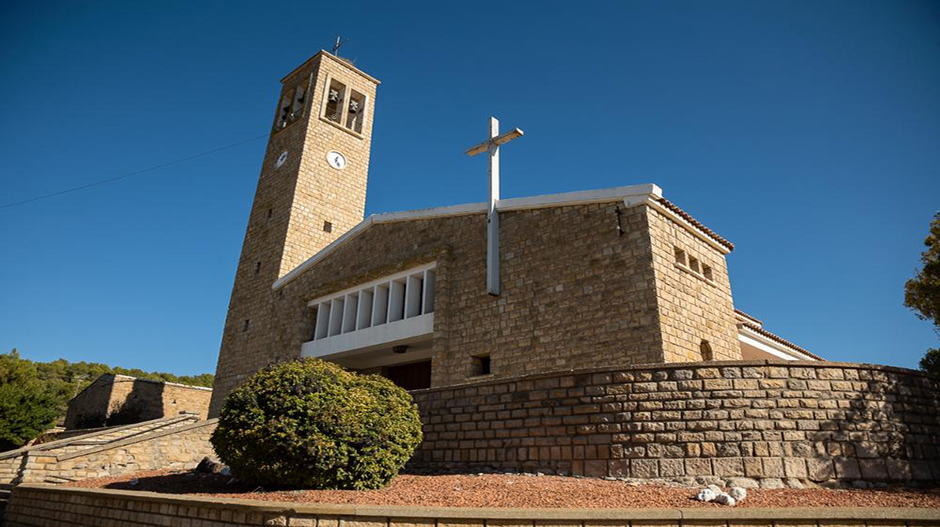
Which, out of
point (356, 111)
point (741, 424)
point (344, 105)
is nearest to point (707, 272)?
point (741, 424)

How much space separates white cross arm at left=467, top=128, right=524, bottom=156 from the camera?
13908 millimetres

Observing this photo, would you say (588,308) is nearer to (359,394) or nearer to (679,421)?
(679,421)

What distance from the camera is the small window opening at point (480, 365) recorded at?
13.3 m

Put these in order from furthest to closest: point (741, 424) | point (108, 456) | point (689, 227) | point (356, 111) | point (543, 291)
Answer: point (356, 111)
point (689, 227)
point (543, 291)
point (108, 456)
point (741, 424)

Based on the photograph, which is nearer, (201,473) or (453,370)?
(201,473)

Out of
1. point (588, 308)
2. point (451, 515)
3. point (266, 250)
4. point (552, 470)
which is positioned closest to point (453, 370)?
point (588, 308)

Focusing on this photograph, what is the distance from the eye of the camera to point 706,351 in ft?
39.7

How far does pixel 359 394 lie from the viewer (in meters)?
7.88

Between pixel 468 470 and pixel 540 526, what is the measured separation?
4.13 metres

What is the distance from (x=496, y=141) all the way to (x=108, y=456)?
11314 mm

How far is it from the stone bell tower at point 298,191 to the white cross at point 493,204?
34.0 ft

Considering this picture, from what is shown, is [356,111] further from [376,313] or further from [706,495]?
[706,495]

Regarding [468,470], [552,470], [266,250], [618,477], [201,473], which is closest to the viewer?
[618,477]

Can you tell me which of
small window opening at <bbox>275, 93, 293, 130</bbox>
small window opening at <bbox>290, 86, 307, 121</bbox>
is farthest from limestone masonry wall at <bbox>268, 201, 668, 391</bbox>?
Answer: small window opening at <bbox>275, 93, 293, 130</bbox>
